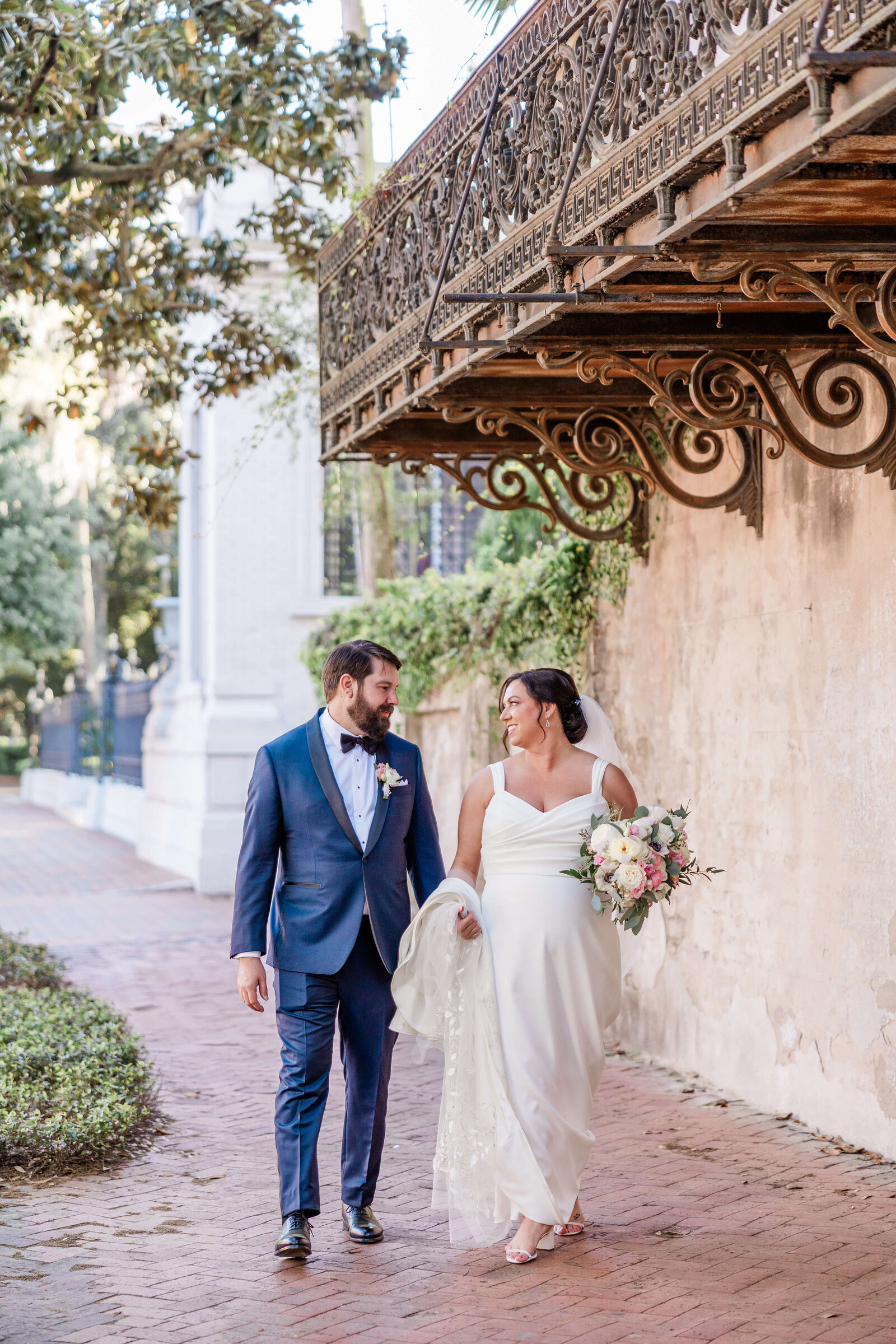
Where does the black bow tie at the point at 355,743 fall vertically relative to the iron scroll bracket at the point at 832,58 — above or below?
below

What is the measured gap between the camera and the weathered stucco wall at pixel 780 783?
251 inches

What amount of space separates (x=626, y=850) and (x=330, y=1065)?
1.40 m

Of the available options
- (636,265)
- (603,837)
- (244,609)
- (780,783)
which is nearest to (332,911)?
(603,837)

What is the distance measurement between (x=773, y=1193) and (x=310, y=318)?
1265 centimetres

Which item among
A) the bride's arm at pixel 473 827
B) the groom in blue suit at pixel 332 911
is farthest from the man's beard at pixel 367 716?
the bride's arm at pixel 473 827

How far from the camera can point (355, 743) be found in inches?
219

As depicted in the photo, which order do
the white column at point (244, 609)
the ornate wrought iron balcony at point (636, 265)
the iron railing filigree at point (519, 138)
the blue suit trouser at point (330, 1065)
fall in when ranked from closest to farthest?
the ornate wrought iron balcony at point (636, 265)
the iron railing filigree at point (519, 138)
the blue suit trouser at point (330, 1065)
the white column at point (244, 609)

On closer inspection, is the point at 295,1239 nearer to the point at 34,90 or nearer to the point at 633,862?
the point at 633,862

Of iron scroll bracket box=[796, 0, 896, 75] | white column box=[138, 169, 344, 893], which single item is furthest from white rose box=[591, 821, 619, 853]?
white column box=[138, 169, 344, 893]

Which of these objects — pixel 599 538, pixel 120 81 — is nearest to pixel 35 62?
pixel 120 81

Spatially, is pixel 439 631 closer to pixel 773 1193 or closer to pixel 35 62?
pixel 35 62

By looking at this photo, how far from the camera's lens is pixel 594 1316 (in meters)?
4.67

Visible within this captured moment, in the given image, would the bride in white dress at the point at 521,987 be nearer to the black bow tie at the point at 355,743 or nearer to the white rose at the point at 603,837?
the white rose at the point at 603,837

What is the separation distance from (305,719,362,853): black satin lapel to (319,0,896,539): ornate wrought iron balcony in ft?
5.36
